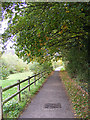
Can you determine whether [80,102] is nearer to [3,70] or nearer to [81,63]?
[81,63]

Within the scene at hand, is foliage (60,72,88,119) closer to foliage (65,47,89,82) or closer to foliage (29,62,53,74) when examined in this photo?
foliage (65,47,89,82)

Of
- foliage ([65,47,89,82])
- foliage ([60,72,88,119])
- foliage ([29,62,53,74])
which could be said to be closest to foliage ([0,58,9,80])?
foliage ([29,62,53,74])

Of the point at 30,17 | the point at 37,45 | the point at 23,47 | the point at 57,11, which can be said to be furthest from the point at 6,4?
the point at 37,45


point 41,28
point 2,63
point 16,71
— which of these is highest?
point 41,28

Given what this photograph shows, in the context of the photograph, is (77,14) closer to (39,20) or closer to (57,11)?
(57,11)

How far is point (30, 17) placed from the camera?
9.06ft

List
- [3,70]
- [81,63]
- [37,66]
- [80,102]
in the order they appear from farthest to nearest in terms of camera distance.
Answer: [37,66]
[81,63]
[80,102]
[3,70]

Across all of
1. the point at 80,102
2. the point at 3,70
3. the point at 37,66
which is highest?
the point at 3,70

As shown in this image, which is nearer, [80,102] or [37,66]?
[80,102]

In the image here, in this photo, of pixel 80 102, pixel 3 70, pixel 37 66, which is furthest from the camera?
pixel 37 66

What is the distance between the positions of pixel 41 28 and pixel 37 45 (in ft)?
2.07

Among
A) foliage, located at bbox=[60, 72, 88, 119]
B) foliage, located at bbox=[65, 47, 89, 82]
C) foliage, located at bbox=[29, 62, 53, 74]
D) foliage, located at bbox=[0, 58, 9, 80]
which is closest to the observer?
foliage, located at bbox=[0, 58, 9, 80]

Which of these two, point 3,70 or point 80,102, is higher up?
point 3,70

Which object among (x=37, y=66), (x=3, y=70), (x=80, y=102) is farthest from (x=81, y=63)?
(x=3, y=70)
